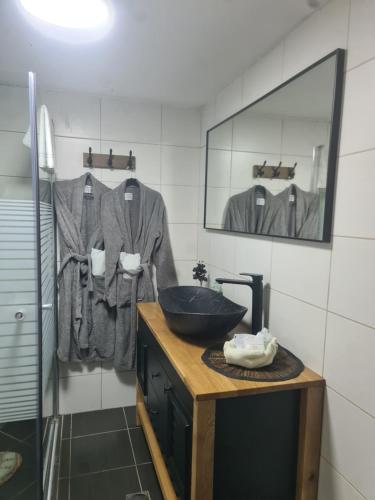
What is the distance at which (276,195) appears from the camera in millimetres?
1523

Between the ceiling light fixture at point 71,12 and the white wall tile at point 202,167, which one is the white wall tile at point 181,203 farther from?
the ceiling light fixture at point 71,12

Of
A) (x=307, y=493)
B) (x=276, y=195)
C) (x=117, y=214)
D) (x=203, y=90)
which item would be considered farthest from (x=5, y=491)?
(x=203, y=90)

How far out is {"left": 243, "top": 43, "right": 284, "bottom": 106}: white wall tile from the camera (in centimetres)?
150

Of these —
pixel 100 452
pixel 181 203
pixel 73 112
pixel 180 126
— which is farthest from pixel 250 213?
pixel 100 452

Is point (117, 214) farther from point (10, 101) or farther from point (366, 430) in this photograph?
point (366, 430)

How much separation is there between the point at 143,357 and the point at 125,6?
5.58ft

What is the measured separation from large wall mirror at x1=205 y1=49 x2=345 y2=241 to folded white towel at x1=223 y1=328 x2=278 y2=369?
44cm

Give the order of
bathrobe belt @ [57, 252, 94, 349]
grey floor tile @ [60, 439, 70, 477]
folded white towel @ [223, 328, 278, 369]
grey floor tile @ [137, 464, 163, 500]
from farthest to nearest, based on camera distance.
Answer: bathrobe belt @ [57, 252, 94, 349] → grey floor tile @ [60, 439, 70, 477] → grey floor tile @ [137, 464, 163, 500] → folded white towel @ [223, 328, 278, 369]

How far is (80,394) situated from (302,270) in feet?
5.99

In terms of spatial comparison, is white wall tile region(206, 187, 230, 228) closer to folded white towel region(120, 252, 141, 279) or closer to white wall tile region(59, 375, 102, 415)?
folded white towel region(120, 252, 141, 279)

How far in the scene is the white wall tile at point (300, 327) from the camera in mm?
1252

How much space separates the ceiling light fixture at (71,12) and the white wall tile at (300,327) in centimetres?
136

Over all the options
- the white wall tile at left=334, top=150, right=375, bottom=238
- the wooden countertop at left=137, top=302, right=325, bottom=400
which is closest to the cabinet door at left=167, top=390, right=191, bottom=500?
the wooden countertop at left=137, top=302, right=325, bottom=400

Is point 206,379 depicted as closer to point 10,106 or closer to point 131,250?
point 131,250
